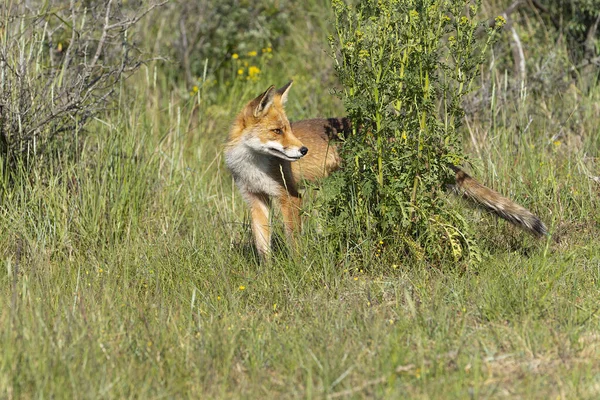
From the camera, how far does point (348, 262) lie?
5.30 metres

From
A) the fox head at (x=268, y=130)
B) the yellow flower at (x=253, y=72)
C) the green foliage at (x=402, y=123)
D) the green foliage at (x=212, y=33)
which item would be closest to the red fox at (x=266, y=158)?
the fox head at (x=268, y=130)

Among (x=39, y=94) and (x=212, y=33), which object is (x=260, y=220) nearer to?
(x=39, y=94)

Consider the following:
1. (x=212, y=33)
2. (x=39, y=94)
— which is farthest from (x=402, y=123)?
(x=212, y=33)

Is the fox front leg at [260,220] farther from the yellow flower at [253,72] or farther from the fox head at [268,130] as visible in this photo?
the yellow flower at [253,72]

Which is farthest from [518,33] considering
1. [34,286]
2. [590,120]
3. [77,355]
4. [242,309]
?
[77,355]

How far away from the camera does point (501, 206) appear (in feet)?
18.5

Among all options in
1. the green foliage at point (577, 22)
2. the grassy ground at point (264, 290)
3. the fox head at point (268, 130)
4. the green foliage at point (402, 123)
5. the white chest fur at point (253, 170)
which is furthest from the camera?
the green foliage at point (577, 22)

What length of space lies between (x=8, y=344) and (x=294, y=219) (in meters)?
2.69

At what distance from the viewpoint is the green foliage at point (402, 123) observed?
16.2ft

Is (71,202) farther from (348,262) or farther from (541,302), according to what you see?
(541,302)

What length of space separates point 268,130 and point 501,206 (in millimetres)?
1882

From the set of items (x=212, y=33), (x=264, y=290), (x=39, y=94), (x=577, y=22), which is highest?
(x=39, y=94)

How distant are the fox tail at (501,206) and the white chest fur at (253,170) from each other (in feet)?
4.81

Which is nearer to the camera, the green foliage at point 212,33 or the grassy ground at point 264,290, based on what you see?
the grassy ground at point 264,290
